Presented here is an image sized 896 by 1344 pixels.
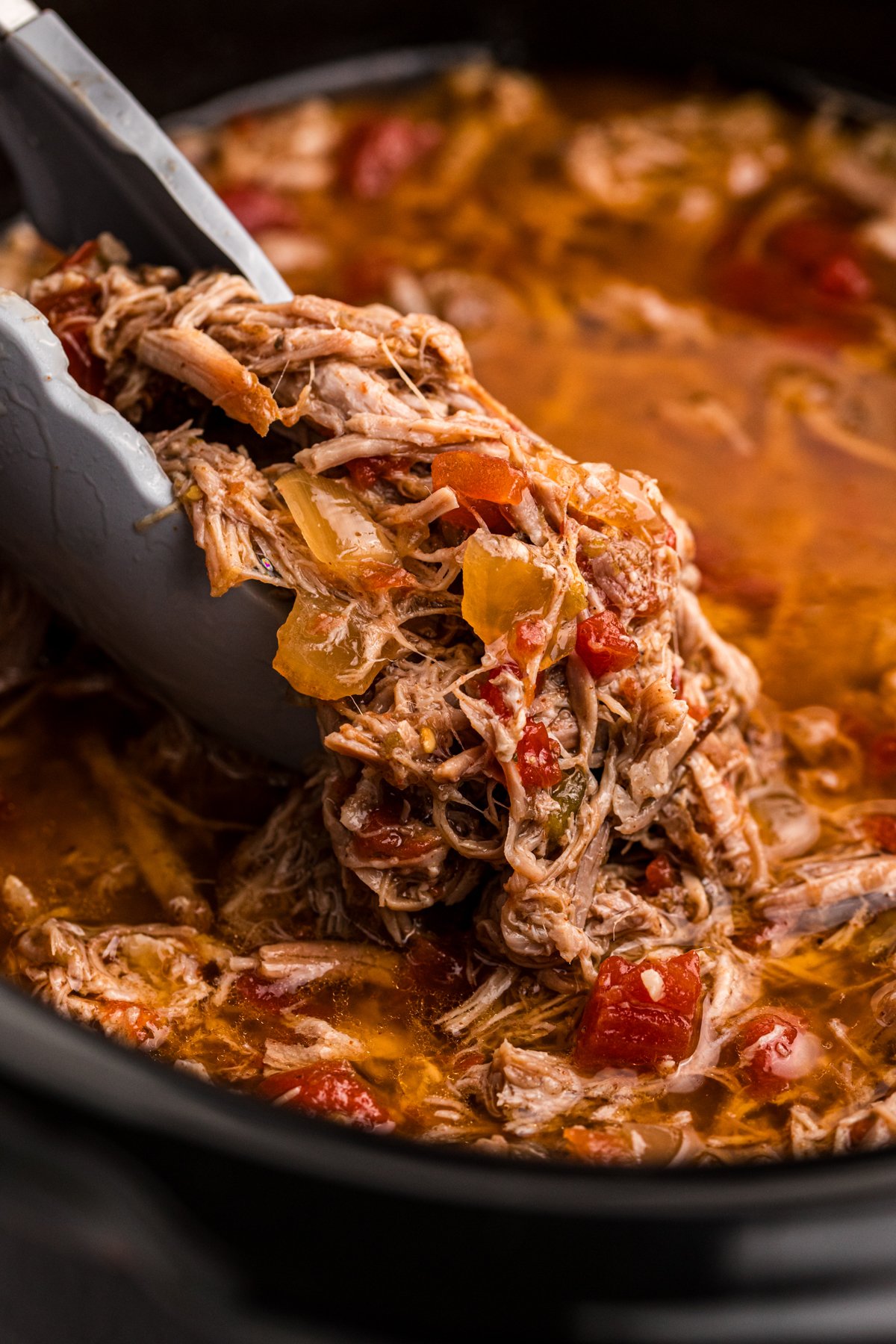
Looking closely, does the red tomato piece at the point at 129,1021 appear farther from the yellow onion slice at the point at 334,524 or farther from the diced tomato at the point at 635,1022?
the yellow onion slice at the point at 334,524

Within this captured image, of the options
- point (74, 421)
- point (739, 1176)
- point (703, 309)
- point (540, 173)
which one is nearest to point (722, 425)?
point (703, 309)

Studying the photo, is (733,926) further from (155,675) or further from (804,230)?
(804,230)

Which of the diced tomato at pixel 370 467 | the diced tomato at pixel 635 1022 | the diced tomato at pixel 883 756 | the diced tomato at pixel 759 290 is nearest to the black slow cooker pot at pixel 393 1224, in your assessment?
the diced tomato at pixel 635 1022

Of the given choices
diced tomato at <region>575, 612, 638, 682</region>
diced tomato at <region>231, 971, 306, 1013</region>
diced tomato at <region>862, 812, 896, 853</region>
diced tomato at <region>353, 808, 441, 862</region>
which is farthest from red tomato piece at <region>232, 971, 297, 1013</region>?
diced tomato at <region>862, 812, 896, 853</region>

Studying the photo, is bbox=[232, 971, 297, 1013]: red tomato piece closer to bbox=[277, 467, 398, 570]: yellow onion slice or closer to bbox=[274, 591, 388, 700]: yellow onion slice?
bbox=[274, 591, 388, 700]: yellow onion slice

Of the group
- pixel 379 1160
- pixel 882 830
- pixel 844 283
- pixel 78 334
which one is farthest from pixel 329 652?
pixel 844 283

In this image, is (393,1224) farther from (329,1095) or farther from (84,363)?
(84,363)
